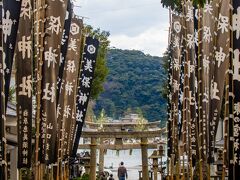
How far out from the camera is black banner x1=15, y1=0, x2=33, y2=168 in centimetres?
1027

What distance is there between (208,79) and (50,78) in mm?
3643

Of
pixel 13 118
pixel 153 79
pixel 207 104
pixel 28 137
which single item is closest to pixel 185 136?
pixel 207 104

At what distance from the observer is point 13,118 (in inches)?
643

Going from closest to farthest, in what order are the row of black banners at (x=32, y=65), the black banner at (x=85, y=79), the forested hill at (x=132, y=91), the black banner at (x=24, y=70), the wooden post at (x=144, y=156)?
1. the row of black banners at (x=32, y=65)
2. the black banner at (x=24, y=70)
3. the black banner at (x=85, y=79)
4. the wooden post at (x=144, y=156)
5. the forested hill at (x=132, y=91)

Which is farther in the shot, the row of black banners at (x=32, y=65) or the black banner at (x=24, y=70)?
the black banner at (x=24, y=70)

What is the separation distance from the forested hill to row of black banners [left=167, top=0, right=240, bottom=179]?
70.0 meters

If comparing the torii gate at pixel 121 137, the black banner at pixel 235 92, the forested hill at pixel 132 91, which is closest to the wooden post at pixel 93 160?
the torii gate at pixel 121 137

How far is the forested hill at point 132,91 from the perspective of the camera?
88.9 m

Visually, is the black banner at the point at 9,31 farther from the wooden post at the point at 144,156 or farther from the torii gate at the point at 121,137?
the wooden post at the point at 144,156

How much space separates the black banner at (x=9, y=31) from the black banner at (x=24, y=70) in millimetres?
921

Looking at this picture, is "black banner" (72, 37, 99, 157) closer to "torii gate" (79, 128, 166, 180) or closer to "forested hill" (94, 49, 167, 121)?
"torii gate" (79, 128, 166, 180)

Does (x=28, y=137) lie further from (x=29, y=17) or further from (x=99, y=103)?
(x=99, y=103)

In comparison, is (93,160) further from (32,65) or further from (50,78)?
(32,65)

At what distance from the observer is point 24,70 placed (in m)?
10.4
